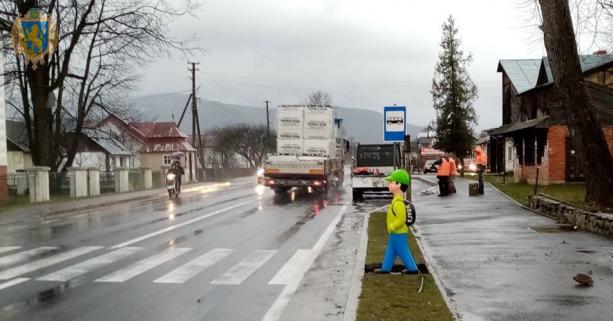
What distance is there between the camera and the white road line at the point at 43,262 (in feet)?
29.7

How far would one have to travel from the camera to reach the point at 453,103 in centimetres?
5022

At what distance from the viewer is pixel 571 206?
1450cm

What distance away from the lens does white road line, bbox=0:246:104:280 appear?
9054 mm

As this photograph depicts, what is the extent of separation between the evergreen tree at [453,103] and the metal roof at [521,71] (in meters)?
3.46

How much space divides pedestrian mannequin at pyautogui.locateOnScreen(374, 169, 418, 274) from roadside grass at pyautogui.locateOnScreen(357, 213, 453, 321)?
0.60ft

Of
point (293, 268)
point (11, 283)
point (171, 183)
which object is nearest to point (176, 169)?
point (171, 183)

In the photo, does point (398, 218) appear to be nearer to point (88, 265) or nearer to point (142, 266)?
point (142, 266)

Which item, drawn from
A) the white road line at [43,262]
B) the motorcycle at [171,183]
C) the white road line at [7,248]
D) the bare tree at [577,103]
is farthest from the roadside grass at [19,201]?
the bare tree at [577,103]

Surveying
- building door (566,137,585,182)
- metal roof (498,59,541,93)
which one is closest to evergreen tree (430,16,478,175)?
metal roof (498,59,541,93)

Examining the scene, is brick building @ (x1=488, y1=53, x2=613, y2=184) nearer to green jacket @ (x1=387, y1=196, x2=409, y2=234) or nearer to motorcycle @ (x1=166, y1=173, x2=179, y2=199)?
green jacket @ (x1=387, y1=196, x2=409, y2=234)

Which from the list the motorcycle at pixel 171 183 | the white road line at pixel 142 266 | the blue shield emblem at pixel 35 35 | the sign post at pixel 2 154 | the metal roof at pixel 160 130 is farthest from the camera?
the metal roof at pixel 160 130

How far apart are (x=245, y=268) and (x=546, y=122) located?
22.0 m

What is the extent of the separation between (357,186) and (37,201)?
13105mm

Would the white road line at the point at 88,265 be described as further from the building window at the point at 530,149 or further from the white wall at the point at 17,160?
the white wall at the point at 17,160
